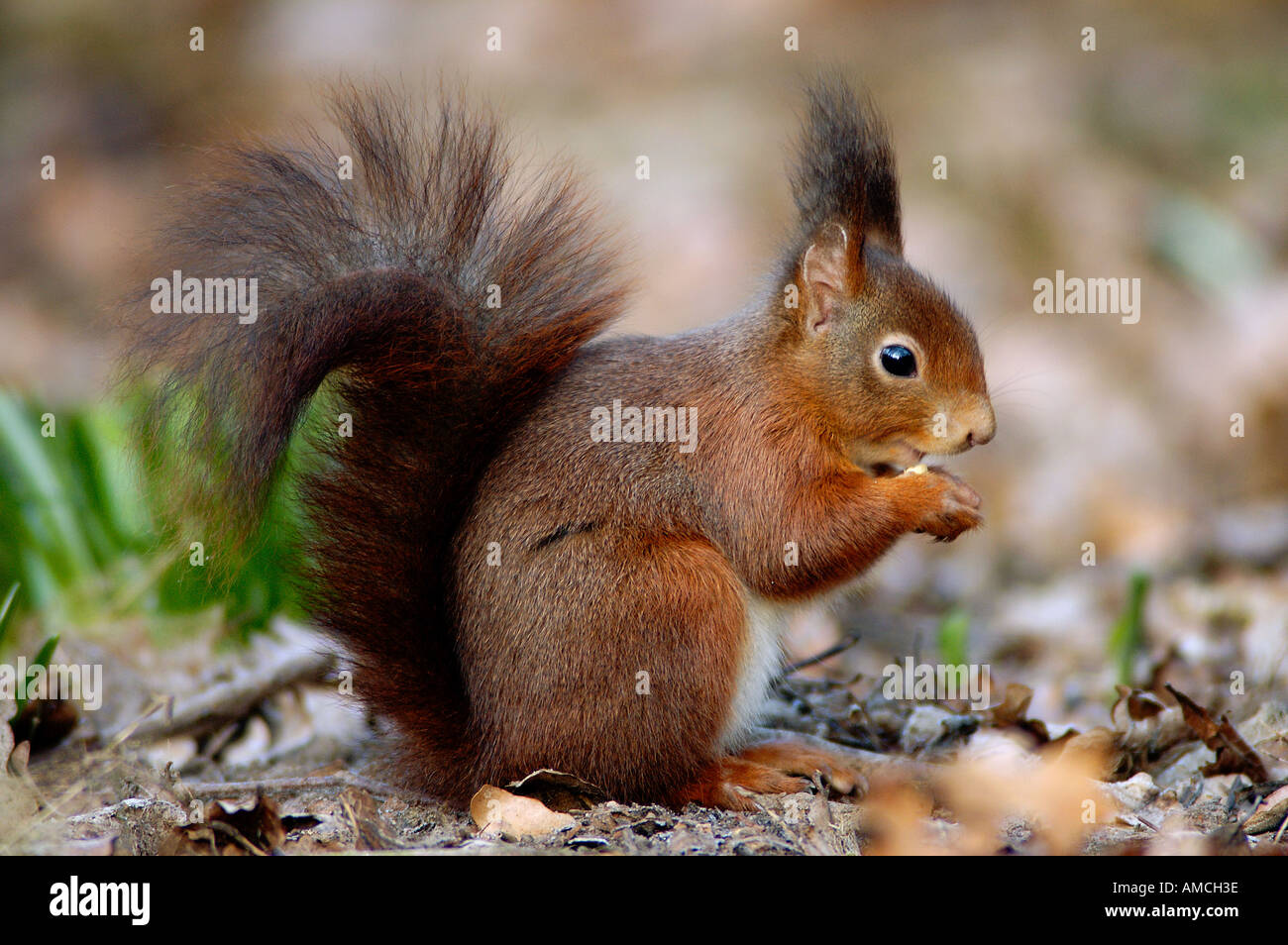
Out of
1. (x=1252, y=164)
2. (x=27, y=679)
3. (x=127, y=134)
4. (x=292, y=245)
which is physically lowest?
(x=27, y=679)

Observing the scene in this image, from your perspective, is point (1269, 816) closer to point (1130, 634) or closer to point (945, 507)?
point (945, 507)

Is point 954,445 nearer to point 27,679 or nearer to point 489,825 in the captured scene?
point 489,825

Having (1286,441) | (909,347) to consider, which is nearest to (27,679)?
(909,347)

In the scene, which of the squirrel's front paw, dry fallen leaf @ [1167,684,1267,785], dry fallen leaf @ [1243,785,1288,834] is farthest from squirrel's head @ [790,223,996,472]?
dry fallen leaf @ [1243,785,1288,834]

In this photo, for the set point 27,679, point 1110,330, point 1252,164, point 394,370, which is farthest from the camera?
point 1252,164

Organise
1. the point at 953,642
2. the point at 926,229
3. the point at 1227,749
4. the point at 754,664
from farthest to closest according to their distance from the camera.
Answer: the point at 926,229
the point at 953,642
the point at 1227,749
the point at 754,664

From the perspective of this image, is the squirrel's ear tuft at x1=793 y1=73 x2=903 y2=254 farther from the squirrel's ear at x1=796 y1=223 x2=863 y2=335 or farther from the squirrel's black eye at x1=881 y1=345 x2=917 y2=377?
the squirrel's black eye at x1=881 y1=345 x2=917 y2=377

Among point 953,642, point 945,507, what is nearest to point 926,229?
point 953,642
